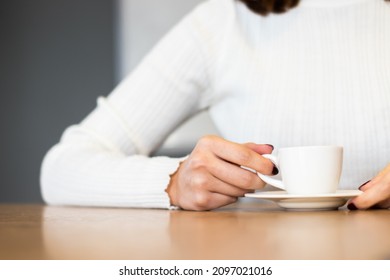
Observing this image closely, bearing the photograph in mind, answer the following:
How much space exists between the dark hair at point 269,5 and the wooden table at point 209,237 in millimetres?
642

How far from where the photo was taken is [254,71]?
1.23 meters

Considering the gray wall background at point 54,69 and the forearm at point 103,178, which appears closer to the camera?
the forearm at point 103,178

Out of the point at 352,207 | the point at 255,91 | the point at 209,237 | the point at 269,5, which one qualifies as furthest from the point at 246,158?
the point at 269,5

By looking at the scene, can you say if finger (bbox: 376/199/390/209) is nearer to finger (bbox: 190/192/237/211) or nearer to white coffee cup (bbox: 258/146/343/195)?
white coffee cup (bbox: 258/146/343/195)

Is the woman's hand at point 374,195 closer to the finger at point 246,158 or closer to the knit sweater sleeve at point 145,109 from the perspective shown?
the finger at point 246,158

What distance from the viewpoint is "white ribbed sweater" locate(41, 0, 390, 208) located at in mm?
1137

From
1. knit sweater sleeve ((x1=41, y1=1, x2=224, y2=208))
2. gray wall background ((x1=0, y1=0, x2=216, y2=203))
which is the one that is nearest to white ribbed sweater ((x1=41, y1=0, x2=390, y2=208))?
knit sweater sleeve ((x1=41, y1=1, x2=224, y2=208))

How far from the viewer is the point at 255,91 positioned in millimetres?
1221

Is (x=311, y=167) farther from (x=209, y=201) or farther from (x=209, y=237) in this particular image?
(x=209, y=237)

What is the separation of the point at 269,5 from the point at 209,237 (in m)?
0.86

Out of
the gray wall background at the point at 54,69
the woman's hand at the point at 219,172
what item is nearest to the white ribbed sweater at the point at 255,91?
the woman's hand at the point at 219,172

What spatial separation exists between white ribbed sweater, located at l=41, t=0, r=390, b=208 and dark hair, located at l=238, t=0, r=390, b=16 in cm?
1

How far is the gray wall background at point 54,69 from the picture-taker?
103 inches

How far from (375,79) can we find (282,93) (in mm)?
179
